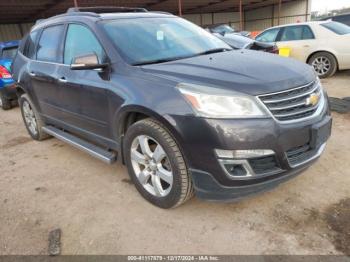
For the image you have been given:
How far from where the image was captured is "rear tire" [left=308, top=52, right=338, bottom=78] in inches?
314

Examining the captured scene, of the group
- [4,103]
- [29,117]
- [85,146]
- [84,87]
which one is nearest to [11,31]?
[4,103]

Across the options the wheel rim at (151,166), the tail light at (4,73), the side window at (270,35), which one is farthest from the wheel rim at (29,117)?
the side window at (270,35)

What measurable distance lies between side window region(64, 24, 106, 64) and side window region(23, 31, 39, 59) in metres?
1.21

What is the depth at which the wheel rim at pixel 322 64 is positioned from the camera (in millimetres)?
8102

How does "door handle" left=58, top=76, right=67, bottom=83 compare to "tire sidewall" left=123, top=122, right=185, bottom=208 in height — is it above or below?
above

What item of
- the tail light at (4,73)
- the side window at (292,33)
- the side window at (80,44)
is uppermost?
the side window at (80,44)

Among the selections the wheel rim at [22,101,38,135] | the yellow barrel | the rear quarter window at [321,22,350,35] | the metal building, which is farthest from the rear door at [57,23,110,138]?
the metal building

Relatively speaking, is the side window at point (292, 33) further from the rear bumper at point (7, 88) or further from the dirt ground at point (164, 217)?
the rear bumper at point (7, 88)

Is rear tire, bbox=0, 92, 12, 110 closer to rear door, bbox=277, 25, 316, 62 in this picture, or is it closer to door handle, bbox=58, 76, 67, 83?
door handle, bbox=58, 76, 67, 83

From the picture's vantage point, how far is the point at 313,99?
2.77 meters

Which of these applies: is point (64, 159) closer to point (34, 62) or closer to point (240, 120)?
point (34, 62)

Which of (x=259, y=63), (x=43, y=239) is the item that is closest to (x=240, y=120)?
(x=259, y=63)

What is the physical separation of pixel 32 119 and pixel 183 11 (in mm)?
25275

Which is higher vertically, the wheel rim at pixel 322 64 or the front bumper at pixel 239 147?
the front bumper at pixel 239 147
